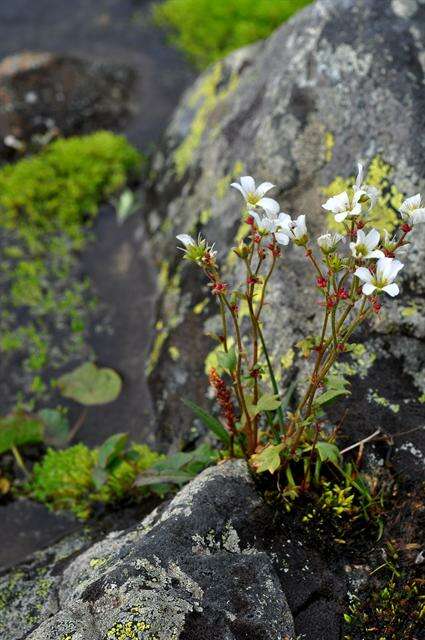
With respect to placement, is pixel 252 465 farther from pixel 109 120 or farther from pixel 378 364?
pixel 109 120

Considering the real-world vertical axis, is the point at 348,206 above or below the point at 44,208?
above

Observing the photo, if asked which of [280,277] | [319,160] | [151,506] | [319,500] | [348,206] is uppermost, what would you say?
[348,206]

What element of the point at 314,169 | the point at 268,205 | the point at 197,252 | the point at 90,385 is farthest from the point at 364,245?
the point at 90,385

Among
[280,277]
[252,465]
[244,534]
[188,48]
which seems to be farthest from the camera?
[188,48]

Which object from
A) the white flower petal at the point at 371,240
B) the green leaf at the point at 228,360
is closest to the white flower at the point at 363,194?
the white flower petal at the point at 371,240

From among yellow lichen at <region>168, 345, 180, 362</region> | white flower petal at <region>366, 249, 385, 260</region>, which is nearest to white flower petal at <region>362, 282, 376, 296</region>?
white flower petal at <region>366, 249, 385, 260</region>

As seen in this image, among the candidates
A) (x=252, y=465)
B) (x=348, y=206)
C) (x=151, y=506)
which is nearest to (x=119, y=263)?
(x=151, y=506)
